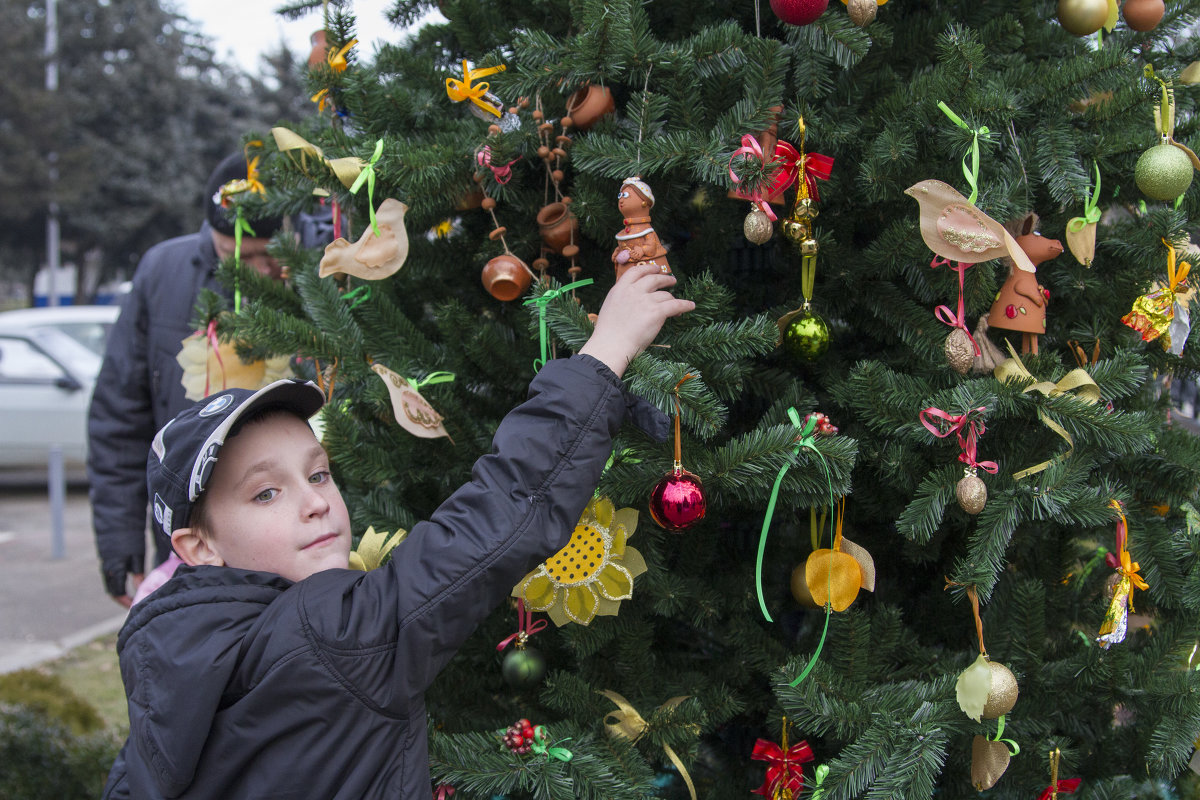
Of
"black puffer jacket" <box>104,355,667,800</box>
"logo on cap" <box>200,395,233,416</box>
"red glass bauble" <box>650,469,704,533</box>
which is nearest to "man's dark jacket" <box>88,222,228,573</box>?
"logo on cap" <box>200,395,233,416</box>

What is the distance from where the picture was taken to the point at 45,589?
6496mm

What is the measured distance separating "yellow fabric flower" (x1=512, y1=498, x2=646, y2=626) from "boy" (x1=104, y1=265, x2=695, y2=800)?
0.72 ft

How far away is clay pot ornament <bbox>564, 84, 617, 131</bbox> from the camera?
155 centimetres

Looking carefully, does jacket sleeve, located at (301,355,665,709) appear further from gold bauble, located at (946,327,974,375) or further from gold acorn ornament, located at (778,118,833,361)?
gold bauble, located at (946,327,974,375)

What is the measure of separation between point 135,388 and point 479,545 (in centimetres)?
216

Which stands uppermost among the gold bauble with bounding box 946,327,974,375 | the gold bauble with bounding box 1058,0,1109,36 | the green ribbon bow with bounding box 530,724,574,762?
the gold bauble with bounding box 1058,0,1109,36

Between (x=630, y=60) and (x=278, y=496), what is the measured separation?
855 millimetres

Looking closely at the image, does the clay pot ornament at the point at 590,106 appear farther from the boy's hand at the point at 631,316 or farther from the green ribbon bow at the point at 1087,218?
the green ribbon bow at the point at 1087,218

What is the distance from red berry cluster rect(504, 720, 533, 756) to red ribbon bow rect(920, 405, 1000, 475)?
0.79 metres

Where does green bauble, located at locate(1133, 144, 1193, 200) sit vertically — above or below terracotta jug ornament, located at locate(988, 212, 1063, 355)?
above

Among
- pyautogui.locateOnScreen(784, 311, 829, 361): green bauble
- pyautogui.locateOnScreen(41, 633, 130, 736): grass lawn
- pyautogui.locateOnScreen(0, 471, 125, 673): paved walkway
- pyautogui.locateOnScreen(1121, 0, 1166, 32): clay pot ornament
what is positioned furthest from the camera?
pyautogui.locateOnScreen(0, 471, 125, 673): paved walkway

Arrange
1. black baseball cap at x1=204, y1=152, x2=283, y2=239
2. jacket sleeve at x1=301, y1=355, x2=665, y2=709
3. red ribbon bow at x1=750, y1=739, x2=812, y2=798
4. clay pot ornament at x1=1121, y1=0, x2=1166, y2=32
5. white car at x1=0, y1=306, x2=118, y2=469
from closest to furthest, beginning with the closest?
jacket sleeve at x1=301, y1=355, x2=665, y2=709, red ribbon bow at x1=750, y1=739, x2=812, y2=798, clay pot ornament at x1=1121, y1=0, x2=1166, y2=32, black baseball cap at x1=204, y1=152, x2=283, y2=239, white car at x1=0, y1=306, x2=118, y2=469

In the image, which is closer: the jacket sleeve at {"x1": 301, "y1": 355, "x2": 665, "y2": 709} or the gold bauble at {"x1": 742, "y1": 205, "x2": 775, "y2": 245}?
the jacket sleeve at {"x1": 301, "y1": 355, "x2": 665, "y2": 709}

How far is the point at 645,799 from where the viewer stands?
149 cm
